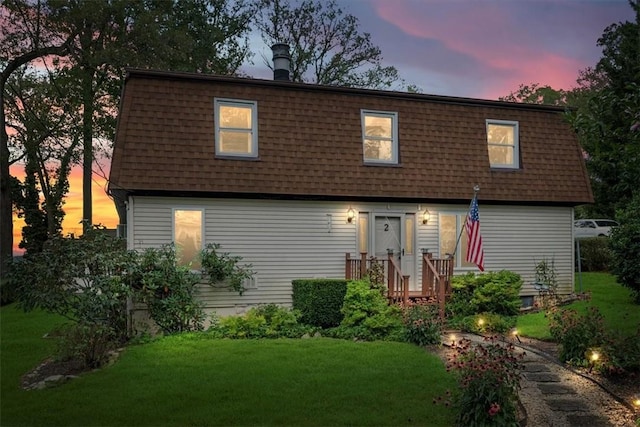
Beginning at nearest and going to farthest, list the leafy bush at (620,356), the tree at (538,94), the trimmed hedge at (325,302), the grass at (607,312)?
1. the leafy bush at (620,356)
2. the grass at (607,312)
3. the trimmed hedge at (325,302)
4. the tree at (538,94)

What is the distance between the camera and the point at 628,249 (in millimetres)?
12102

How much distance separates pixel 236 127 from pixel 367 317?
5.17 meters

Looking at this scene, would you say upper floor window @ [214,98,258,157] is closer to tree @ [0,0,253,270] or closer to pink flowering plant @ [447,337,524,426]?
pink flowering plant @ [447,337,524,426]

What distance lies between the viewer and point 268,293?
11.7 metres

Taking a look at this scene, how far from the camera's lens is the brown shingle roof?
11.1m

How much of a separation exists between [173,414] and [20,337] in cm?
629

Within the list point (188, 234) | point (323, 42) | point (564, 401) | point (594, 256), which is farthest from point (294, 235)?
point (323, 42)

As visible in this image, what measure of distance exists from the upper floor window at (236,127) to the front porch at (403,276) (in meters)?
3.40

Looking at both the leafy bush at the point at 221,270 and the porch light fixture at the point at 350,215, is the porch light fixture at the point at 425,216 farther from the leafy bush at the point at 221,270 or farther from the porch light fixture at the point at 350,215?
the leafy bush at the point at 221,270

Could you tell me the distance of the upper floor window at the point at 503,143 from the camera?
13734mm

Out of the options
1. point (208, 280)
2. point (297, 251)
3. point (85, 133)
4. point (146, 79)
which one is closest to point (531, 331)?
point (297, 251)

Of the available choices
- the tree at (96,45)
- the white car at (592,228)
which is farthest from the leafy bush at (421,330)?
the white car at (592,228)

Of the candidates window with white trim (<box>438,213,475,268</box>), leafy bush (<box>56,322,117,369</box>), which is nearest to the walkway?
window with white trim (<box>438,213,475,268</box>)

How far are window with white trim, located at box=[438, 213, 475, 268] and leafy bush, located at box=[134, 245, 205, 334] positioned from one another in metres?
6.35
